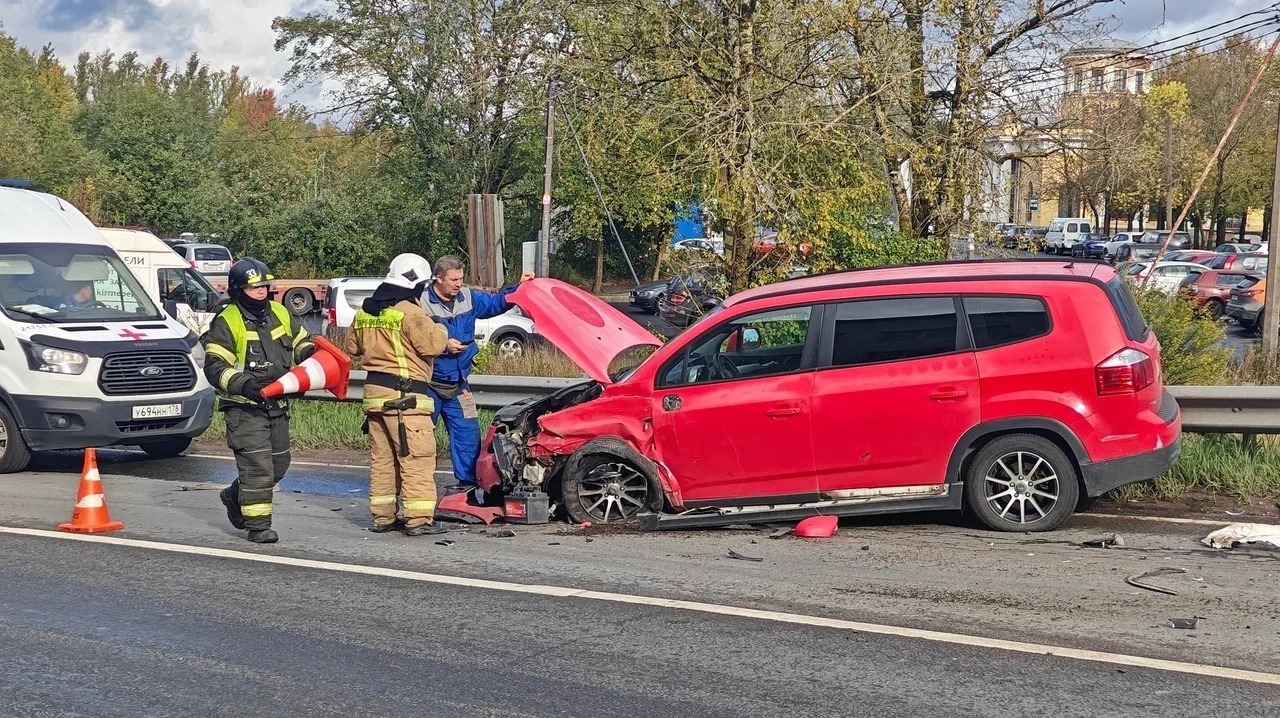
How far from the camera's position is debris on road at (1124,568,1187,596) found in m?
A: 6.17

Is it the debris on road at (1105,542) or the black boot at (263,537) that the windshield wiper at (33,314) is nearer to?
the black boot at (263,537)

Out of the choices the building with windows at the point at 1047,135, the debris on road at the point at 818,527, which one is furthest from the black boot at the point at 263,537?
the building with windows at the point at 1047,135

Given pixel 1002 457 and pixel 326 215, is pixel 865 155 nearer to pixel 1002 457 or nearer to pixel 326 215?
pixel 1002 457

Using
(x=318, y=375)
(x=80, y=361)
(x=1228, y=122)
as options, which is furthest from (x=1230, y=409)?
(x=1228, y=122)

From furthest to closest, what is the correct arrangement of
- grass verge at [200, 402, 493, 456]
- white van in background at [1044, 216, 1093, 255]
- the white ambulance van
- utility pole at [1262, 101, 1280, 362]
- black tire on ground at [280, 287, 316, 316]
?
white van in background at [1044, 216, 1093, 255], black tire on ground at [280, 287, 316, 316], utility pole at [1262, 101, 1280, 362], grass verge at [200, 402, 493, 456], the white ambulance van

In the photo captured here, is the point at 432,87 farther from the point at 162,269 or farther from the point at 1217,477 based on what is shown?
the point at 1217,477

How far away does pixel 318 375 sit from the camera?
7.68m

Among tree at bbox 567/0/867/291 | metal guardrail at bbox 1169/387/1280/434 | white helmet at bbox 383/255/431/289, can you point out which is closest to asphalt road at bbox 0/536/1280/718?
white helmet at bbox 383/255/431/289

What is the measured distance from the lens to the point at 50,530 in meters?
8.42

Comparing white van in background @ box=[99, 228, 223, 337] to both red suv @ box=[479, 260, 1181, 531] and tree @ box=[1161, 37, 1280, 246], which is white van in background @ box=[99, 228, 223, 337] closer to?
red suv @ box=[479, 260, 1181, 531]

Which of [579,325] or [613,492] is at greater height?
[579,325]

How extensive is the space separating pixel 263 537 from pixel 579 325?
2469mm

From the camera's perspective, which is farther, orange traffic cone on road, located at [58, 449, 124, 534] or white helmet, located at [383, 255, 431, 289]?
orange traffic cone on road, located at [58, 449, 124, 534]

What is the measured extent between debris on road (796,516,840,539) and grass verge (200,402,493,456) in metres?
4.87
